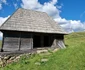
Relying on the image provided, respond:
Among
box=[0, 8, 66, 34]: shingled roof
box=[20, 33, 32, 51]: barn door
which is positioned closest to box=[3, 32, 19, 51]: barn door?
box=[20, 33, 32, 51]: barn door

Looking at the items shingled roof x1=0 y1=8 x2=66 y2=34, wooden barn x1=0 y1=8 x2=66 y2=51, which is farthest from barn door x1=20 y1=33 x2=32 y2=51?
shingled roof x1=0 y1=8 x2=66 y2=34

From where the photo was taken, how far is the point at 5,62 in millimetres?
16844

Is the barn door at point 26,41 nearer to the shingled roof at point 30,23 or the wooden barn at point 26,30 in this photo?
the wooden barn at point 26,30

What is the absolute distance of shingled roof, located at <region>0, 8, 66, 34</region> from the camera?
67.5 feet

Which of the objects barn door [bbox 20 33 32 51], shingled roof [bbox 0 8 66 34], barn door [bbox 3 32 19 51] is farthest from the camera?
barn door [bbox 20 33 32 51]

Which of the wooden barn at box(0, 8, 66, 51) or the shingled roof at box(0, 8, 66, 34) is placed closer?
the wooden barn at box(0, 8, 66, 51)

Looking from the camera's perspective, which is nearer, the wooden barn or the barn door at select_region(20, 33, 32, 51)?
the wooden barn

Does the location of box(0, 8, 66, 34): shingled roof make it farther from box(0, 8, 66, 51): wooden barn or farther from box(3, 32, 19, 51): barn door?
box(3, 32, 19, 51): barn door

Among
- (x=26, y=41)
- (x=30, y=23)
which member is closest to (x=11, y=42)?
(x=26, y=41)

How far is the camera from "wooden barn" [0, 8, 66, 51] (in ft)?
65.8

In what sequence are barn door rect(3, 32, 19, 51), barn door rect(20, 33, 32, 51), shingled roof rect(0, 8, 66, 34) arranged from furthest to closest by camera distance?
barn door rect(20, 33, 32, 51) < shingled roof rect(0, 8, 66, 34) < barn door rect(3, 32, 19, 51)

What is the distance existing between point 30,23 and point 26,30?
229cm

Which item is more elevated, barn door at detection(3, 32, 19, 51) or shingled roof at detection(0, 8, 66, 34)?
shingled roof at detection(0, 8, 66, 34)

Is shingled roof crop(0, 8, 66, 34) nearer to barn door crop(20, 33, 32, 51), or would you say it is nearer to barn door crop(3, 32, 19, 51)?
barn door crop(20, 33, 32, 51)
